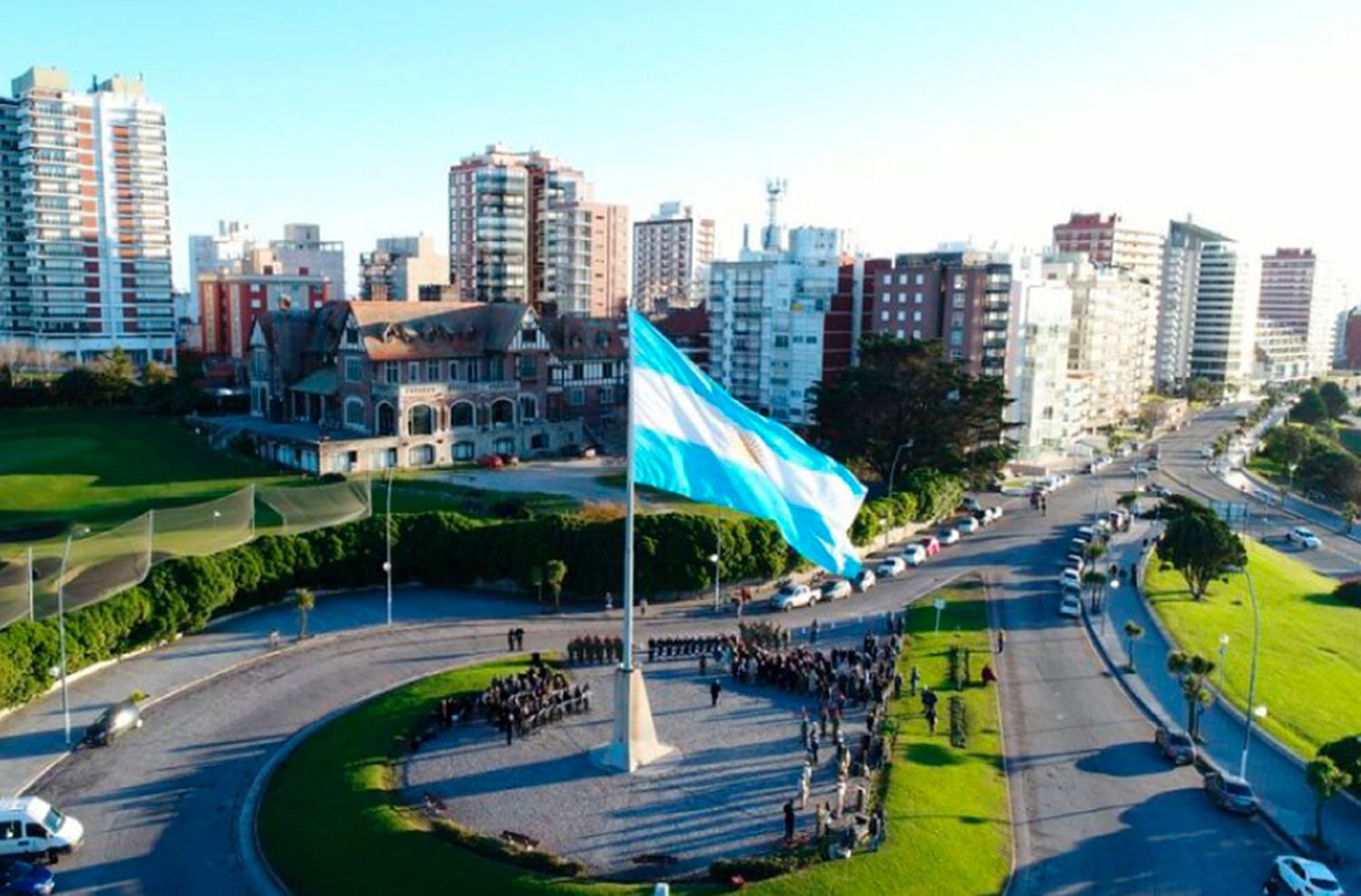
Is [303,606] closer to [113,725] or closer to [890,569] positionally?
[113,725]

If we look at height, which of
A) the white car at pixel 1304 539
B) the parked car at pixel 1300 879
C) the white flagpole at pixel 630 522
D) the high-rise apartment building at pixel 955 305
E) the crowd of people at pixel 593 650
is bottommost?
the white car at pixel 1304 539

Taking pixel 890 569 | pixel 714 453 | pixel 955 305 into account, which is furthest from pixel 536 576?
pixel 955 305

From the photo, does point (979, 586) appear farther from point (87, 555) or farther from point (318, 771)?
point (87, 555)

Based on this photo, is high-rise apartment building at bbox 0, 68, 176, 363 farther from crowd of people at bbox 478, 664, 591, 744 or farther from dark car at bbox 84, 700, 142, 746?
crowd of people at bbox 478, 664, 591, 744

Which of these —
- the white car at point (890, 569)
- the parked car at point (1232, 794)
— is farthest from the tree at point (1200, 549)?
the parked car at point (1232, 794)

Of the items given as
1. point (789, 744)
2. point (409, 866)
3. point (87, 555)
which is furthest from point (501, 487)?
point (409, 866)

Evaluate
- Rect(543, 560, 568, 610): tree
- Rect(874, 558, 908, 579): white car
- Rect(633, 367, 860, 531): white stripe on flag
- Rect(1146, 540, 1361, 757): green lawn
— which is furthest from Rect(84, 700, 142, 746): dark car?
Rect(1146, 540, 1361, 757): green lawn

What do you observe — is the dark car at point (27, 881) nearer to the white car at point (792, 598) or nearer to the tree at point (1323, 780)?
the tree at point (1323, 780)
